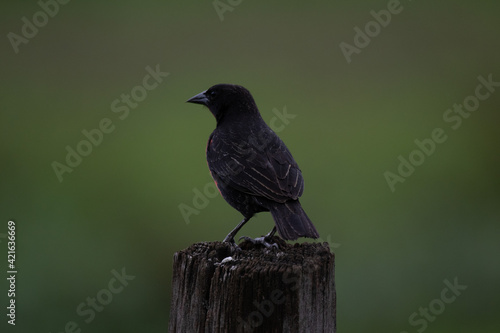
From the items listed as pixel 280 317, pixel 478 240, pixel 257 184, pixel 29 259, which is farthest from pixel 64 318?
pixel 478 240

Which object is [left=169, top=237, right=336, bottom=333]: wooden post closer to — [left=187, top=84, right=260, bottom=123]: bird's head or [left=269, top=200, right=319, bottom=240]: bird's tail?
[left=269, top=200, right=319, bottom=240]: bird's tail

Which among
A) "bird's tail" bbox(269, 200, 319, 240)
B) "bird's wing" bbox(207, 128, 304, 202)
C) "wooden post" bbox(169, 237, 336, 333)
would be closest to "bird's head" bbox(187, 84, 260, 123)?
"bird's wing" bbox(207, 128, 304, 202)

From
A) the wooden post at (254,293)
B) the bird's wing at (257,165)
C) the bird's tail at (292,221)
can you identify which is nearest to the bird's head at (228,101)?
the bird's wing at (257,165)

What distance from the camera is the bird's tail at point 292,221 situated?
3787 millimetres

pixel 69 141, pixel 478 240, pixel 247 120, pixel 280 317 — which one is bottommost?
pixel 478 240

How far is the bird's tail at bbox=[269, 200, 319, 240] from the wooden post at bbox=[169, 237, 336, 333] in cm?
62

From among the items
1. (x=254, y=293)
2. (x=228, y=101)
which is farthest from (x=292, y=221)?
(x=228, y=101)

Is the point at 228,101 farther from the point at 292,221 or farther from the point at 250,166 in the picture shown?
the point at 292,221

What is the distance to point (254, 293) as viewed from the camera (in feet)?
9.02

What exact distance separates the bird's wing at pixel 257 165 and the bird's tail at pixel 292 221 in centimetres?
6

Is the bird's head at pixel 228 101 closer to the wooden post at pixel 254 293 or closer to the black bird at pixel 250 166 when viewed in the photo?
the black bird at pixel 250 166

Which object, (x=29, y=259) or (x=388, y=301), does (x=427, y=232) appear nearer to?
(x=388, y=301)

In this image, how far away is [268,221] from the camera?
A: 7484mm

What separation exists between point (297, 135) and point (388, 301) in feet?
10.8
